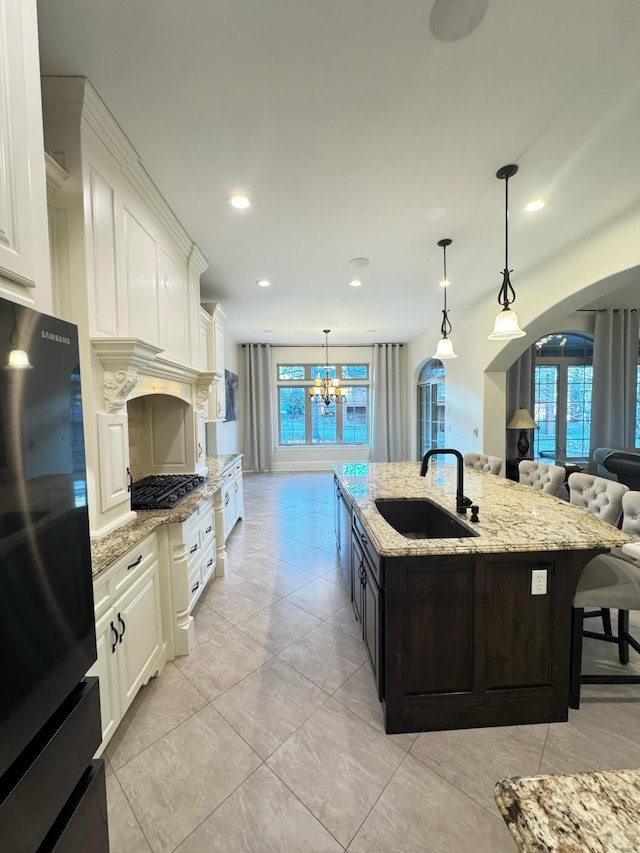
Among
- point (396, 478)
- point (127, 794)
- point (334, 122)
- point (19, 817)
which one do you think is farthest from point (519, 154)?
point (127, 794)

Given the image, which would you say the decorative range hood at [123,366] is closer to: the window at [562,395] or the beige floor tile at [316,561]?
the beige floor tile at [316,561]

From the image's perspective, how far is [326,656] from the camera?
2.15 m

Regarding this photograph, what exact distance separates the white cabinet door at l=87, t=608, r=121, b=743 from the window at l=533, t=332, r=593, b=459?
6.76 meters

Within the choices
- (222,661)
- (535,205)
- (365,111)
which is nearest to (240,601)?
(222,661)

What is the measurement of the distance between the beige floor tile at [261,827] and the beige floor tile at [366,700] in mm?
494

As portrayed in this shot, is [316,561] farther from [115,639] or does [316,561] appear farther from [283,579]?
[115,639]

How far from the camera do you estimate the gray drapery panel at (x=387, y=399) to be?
8.05 metres

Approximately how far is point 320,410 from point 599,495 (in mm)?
6454

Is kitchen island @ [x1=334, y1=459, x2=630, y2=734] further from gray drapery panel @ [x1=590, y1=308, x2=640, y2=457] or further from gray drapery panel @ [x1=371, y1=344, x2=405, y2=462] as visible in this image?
gray drapery panel @ [x1=371, y1=344, x2=405, y2=462]

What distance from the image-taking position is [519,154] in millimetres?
2029

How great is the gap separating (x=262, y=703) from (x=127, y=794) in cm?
65

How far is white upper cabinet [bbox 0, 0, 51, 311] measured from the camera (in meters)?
0.82

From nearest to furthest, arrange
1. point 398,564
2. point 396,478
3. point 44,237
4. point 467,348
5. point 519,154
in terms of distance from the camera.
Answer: point 44,237 < point 398,564 < point 519,154 < point 396,478 < point 467,348

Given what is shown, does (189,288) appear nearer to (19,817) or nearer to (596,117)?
(596,117)
